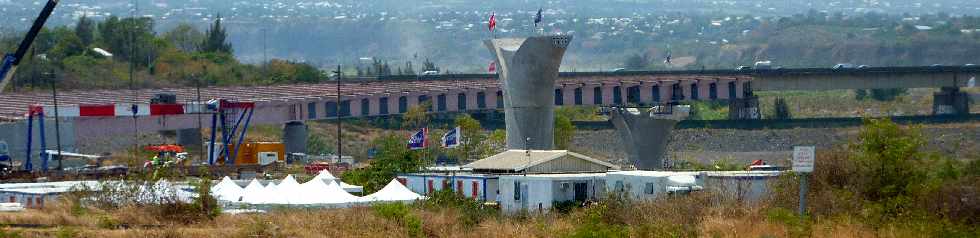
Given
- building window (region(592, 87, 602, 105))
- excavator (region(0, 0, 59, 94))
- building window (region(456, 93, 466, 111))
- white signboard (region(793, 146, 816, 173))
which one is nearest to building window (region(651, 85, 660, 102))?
building window (region(592, 87, 602, 105))

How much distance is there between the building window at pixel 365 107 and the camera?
110 meters

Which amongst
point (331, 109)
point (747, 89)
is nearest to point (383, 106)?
point (331, 109)

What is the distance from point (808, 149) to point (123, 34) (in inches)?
5030

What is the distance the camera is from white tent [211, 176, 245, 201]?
198 ft

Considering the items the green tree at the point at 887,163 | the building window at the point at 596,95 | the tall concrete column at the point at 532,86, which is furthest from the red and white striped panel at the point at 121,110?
the green tree at the point at 887,163

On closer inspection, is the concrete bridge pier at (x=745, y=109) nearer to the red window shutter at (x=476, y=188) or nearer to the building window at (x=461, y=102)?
the building window at (x=461, y=102)

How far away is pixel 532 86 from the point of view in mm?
76000

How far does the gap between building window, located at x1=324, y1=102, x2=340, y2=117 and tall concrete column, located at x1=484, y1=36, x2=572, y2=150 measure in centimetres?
3193

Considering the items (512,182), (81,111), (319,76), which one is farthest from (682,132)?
(512,182)

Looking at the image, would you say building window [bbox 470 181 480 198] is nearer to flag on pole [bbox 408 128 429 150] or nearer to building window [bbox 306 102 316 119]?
flag on pole [bbox 408 128 429 150]

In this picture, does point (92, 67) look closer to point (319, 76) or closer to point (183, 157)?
point (319, 76)

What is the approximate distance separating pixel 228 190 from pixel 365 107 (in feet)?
160

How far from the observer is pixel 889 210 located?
47.9 metres

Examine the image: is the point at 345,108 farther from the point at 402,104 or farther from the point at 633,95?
the point at 633,95
